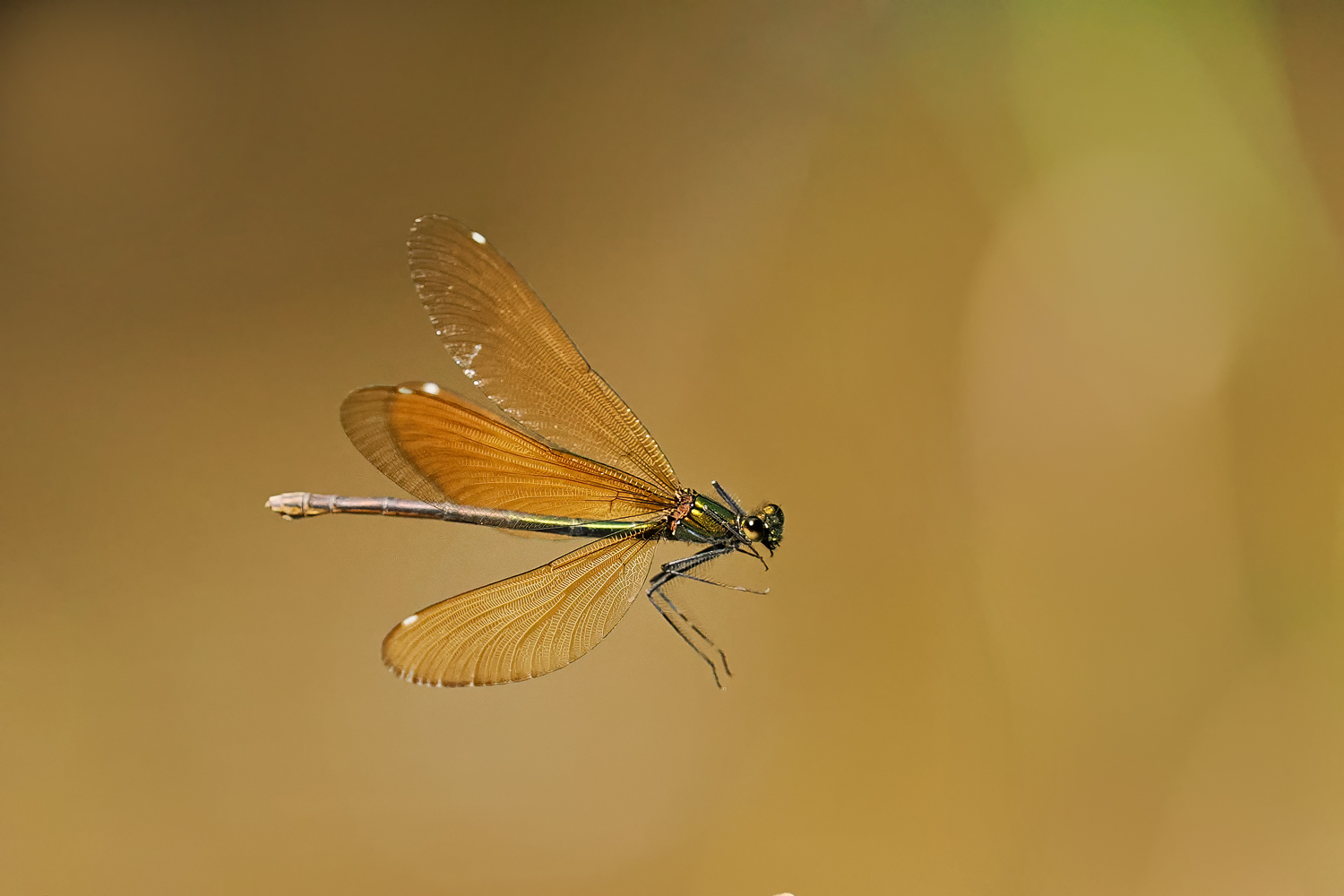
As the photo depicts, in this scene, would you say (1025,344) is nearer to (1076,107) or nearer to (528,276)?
(1076,107)

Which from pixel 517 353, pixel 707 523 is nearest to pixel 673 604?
pixel 707 523

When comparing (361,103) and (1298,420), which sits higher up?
(361,103)

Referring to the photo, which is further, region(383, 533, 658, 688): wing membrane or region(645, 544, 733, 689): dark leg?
region(645, 544, 733, 689): dark leg

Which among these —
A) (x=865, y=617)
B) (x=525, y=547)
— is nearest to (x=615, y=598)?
(x=525, y=547)

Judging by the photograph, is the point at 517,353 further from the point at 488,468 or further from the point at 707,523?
the point at 707,523

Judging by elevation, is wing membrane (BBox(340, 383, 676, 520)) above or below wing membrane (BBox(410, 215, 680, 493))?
below

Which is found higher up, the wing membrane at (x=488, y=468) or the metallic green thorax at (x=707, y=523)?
the wing membrane at (x=488, y=468)

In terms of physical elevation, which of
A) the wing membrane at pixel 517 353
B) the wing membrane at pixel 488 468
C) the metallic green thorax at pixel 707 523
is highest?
the wing membrane at pixel 517 353
